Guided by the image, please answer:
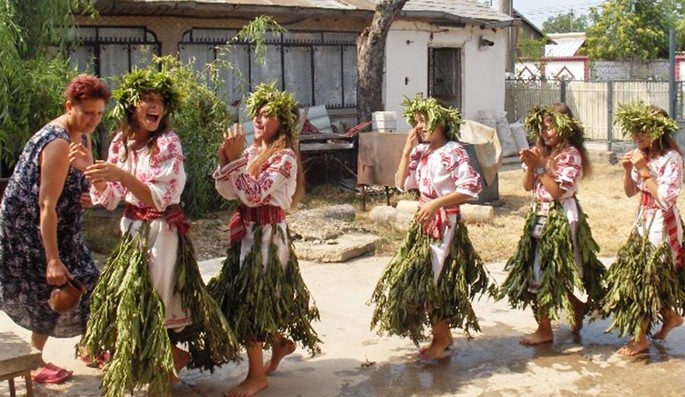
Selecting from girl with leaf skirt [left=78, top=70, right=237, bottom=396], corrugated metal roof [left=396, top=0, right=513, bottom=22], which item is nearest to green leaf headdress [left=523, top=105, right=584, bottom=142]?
girl with leaf skirt [left=78, top=70, right=237, bottom=396]

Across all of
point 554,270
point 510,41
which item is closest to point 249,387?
point 554,270

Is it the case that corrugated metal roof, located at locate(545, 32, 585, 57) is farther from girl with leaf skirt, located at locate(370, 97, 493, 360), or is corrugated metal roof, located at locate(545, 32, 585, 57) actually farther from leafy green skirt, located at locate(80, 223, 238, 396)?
leafy green skirt, located at locate(80, 223, 238, 396)

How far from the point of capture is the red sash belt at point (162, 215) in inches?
173

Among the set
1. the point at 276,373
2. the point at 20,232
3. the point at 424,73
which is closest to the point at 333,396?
Result: the point at 276,373

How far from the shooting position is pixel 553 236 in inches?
222

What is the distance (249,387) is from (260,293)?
1.71 feet

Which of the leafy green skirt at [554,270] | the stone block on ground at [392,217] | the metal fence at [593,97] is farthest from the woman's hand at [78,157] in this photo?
the metal fence at [593,97]

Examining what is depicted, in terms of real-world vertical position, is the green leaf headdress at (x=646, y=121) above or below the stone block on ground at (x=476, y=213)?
above

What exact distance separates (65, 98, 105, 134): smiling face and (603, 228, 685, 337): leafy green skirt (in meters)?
3.22

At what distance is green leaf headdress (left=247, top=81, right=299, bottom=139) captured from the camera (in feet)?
15.7

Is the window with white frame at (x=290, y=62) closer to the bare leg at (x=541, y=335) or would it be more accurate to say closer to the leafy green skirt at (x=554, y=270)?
the leafy green skirt at (x=554, y=270)

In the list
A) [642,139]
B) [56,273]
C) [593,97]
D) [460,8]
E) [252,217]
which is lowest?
[56,273]

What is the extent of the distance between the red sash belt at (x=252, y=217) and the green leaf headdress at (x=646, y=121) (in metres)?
2.20

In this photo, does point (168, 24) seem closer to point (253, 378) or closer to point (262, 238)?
point (262, 238)
